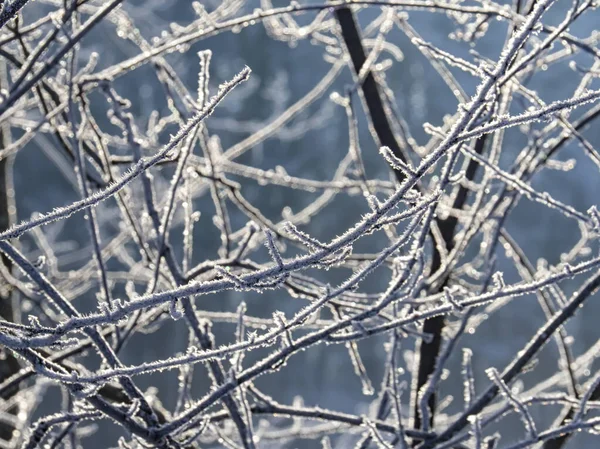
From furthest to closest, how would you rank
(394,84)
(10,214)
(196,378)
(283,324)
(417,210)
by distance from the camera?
(394,84) < (196,378) < (10,214) < (283,324) < (417,210)

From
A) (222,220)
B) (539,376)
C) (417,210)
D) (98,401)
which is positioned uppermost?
(222,220)

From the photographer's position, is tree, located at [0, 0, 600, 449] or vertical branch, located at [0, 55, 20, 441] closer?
tree, located at [0, 0, 600, 449]

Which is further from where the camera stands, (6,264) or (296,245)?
(6,264)

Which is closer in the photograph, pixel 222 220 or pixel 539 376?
pixel 222 220

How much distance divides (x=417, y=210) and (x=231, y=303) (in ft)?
34.9

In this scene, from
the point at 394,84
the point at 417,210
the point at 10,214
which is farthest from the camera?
the point at 394,84

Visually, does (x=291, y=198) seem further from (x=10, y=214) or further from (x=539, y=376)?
(x=10, y=214)

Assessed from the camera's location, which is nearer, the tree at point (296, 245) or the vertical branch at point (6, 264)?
the tree at point (296, 245)

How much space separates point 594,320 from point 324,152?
4.92 metres

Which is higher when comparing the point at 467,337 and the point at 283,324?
the point at 283,324

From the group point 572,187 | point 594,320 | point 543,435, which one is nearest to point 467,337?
point 594,320

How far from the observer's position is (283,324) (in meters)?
0.95

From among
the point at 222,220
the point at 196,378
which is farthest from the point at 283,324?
the point at 196,378

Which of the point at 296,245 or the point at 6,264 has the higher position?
the point at 6,264
